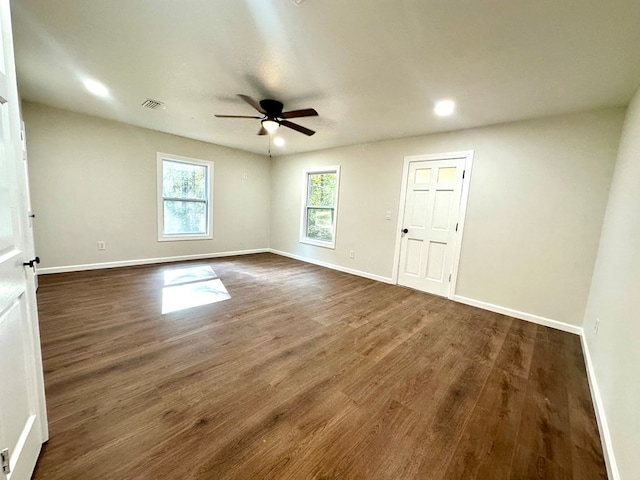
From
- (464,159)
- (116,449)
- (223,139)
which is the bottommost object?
(116,449)

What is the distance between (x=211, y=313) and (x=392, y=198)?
316 cm

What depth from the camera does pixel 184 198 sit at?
500cm

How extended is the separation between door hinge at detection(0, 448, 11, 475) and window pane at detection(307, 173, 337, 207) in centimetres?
472

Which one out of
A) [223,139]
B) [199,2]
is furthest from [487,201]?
[223,139]

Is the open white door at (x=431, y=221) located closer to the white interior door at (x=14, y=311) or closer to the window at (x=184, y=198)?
the window at (x=184, y=198)

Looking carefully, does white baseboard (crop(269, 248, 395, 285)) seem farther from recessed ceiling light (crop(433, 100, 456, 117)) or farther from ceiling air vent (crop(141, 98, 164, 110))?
ceiling air vent (crop(141, 98, 164, 110))

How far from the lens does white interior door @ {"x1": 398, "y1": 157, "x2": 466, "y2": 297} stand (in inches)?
143

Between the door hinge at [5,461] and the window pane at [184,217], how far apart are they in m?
4.41

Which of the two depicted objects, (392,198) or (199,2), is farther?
(392,198)

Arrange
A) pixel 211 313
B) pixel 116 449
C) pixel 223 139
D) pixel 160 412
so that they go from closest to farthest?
1. pixel 116 449
2. pixel 160 412
3. pixel 211 313
4. pixel 223 139

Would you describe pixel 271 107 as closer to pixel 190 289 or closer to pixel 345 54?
pixel 345 54

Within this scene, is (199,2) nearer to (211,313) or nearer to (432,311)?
(211,313)

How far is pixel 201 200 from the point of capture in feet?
17.1

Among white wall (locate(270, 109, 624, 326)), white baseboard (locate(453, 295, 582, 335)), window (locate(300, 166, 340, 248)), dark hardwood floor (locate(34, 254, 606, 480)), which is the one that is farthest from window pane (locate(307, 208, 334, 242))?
white baseboard (locate(453, 295, 582, 335))
